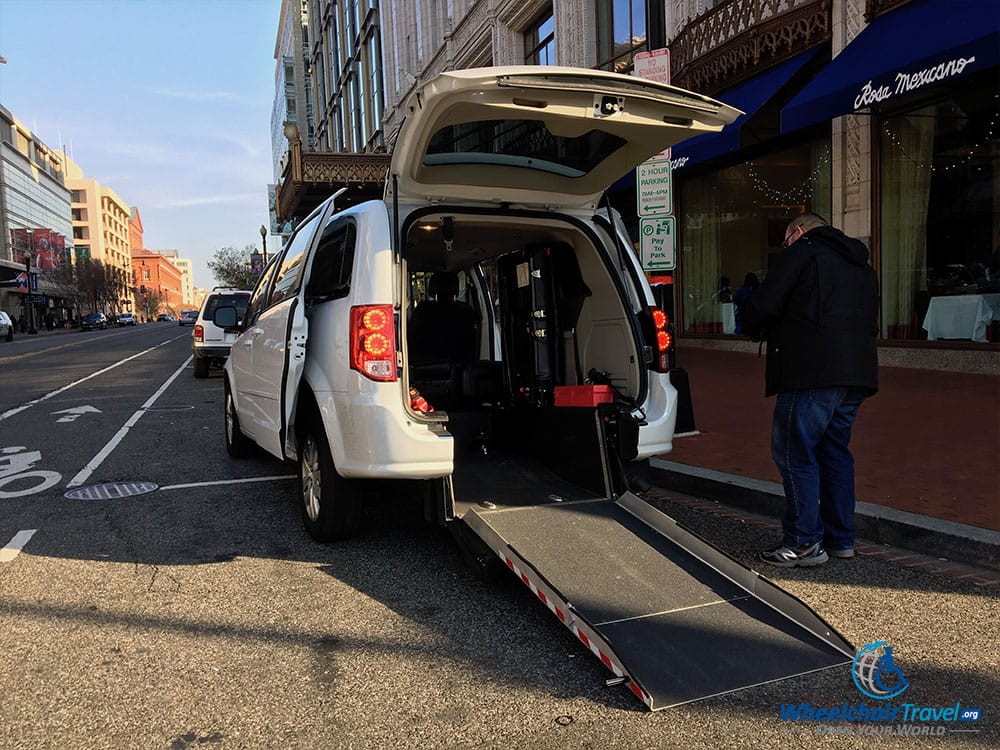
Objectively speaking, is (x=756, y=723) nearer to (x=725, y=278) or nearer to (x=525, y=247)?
(x=525, y=247)

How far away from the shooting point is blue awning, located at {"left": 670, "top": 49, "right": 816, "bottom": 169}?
1126 centimetres

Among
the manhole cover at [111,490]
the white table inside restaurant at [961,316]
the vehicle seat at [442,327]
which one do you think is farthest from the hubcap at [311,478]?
the white table inside restaurant at [961,316]

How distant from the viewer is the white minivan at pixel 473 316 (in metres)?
3.90

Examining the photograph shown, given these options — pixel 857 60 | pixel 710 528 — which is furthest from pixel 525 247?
pixel 857 60

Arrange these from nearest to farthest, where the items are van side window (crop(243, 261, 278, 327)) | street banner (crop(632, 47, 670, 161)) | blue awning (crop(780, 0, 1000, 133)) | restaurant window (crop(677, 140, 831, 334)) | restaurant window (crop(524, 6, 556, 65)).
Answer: van side window (crop(243, 261, 278, 327))
street banner (crop(632, 47, 670, 161))
blue awning (crop(780, 0, 1000, 133))
restaurant window (crop(677, 140, 831, 334))
restaurant window (crop(524, 6, 556, 65))

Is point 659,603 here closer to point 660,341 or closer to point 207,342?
point 660,341

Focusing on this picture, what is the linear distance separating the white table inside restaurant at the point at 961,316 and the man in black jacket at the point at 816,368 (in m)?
6.98

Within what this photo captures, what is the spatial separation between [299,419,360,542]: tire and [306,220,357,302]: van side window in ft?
2.60

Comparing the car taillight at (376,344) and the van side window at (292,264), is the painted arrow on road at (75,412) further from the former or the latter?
the car taillight at (376,344)

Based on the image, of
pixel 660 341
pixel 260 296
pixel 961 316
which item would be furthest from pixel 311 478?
pixel 961 316

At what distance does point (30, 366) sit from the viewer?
67.5 feet

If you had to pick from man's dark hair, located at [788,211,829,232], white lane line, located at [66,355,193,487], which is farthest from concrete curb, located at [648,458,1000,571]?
white lane line, located at [66,355,193,487]

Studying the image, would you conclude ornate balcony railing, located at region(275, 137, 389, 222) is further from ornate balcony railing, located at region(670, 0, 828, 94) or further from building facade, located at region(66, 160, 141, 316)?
building facade, located at region(66, 160, 141, 316)

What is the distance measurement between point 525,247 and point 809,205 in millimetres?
9050
